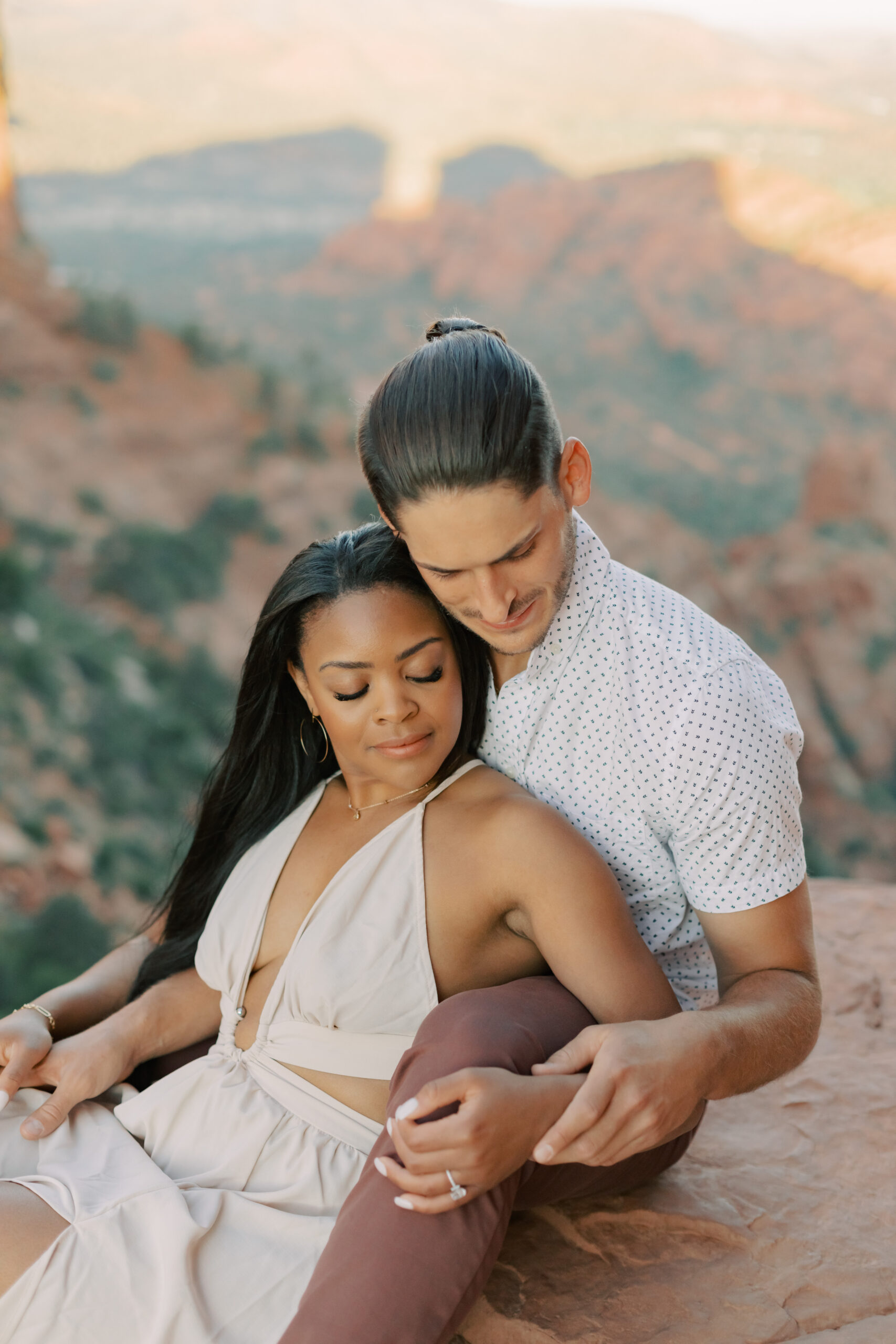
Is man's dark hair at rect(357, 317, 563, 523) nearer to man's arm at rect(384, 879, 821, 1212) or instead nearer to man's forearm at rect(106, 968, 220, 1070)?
man's arm at rect(384, 879, 821, 1212)

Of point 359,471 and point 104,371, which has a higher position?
point 104,371

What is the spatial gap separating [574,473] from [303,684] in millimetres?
721

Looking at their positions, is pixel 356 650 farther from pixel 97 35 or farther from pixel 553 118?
pixel 97 35

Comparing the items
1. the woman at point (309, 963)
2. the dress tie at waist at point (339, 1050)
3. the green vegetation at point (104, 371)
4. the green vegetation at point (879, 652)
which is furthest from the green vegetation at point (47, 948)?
the green vegetation at point (879, 652)

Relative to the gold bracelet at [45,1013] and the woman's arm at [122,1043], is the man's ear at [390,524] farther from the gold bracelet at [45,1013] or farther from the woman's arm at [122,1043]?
the gold bracelet at [45,1013]

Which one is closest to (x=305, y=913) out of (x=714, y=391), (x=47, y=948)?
(x=47, y=948)

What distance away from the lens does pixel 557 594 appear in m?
2.17

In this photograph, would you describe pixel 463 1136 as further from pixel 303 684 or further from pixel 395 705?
pixel 303 684

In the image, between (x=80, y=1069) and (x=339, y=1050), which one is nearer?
(x=339, y=1050)

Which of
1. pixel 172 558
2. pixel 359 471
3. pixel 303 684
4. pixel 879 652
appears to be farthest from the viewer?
pixel 879 652

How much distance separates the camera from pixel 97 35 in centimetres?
3219

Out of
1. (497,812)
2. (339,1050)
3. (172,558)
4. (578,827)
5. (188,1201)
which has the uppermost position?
(497,812)

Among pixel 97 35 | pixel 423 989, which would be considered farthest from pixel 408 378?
pixel 97 35

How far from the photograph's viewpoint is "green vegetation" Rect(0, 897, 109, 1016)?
7.29m
